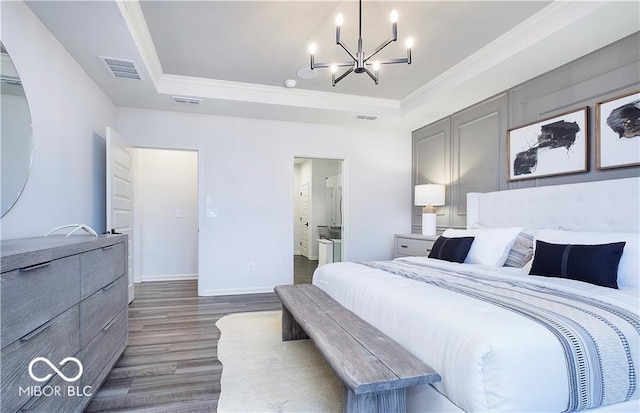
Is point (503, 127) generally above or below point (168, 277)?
above

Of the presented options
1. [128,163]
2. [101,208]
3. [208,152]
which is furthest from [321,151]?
[101,208]

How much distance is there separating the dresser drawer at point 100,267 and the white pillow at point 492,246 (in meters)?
2.89

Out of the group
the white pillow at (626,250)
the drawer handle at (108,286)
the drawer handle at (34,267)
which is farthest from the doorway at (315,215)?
the drawer handle at (34,267)

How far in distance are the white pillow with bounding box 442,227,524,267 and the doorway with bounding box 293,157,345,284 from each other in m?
3.13

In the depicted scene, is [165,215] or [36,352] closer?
[36,352]

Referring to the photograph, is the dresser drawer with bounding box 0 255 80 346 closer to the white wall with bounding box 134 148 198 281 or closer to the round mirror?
the round mirror

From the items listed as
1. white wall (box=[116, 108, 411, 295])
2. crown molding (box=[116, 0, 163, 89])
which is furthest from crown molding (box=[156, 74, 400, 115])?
white wall (box=[116, 108, 411, 295])

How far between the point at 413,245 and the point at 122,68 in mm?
3873

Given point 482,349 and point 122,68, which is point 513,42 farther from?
point 122,68

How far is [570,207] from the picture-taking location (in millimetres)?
2744

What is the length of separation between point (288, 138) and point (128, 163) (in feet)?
6.90

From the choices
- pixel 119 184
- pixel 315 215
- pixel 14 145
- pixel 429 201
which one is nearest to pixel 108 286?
pixel 14 145

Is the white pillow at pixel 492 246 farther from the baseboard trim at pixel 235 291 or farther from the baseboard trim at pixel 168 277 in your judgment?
the baseboard trim at pixel 168 277

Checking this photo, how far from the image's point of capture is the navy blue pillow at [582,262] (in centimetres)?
197
